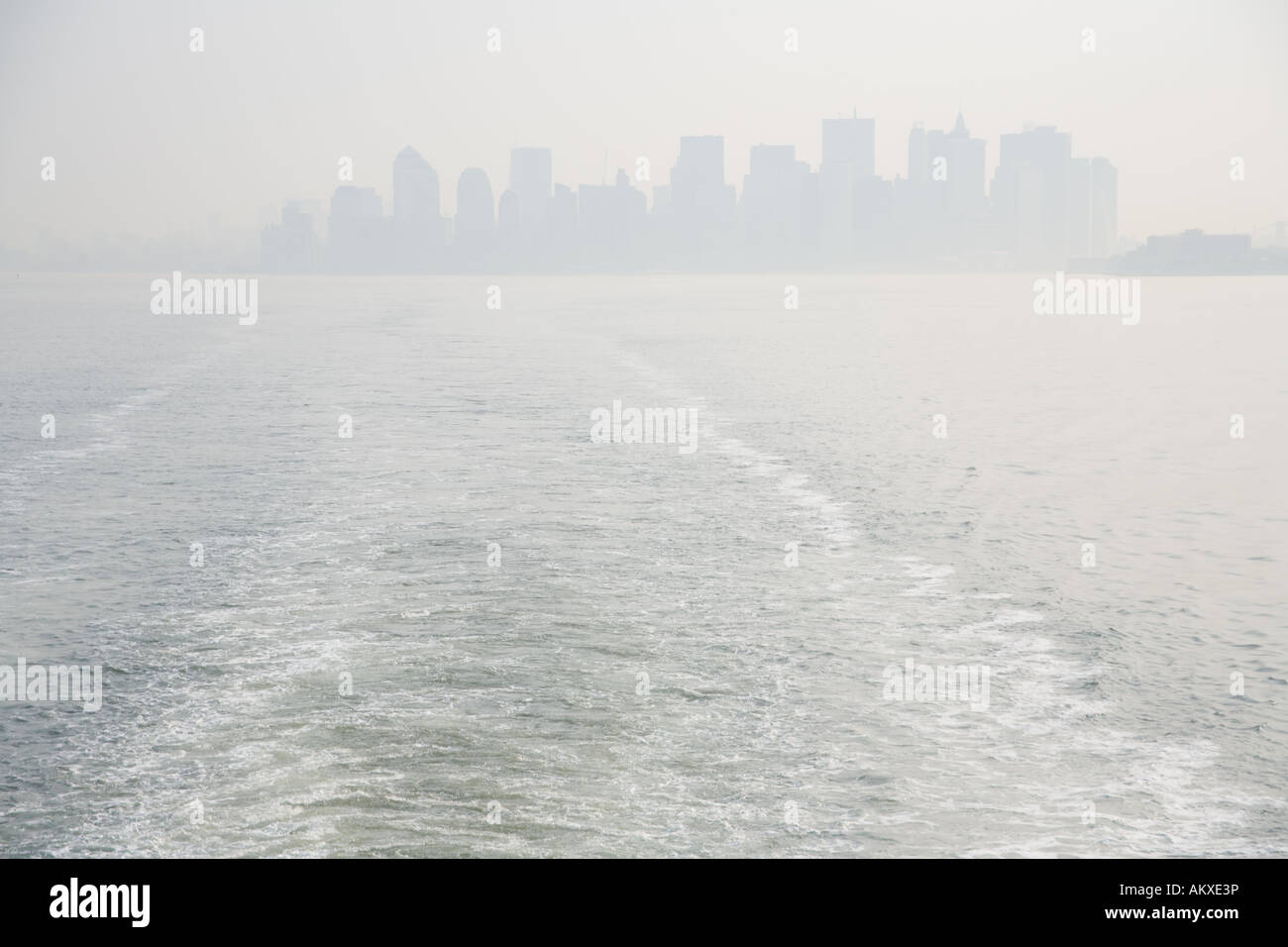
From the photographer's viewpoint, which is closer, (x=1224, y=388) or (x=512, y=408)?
(x=512, y=408)

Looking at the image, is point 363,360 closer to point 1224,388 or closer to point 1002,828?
point 1224,388

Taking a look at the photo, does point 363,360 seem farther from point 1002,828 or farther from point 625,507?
point 1002,828

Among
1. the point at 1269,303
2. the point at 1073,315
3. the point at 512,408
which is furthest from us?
the point at 1269,303

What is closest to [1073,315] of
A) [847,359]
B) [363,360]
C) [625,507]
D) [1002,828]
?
[847,359]

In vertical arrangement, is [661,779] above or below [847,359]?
below
